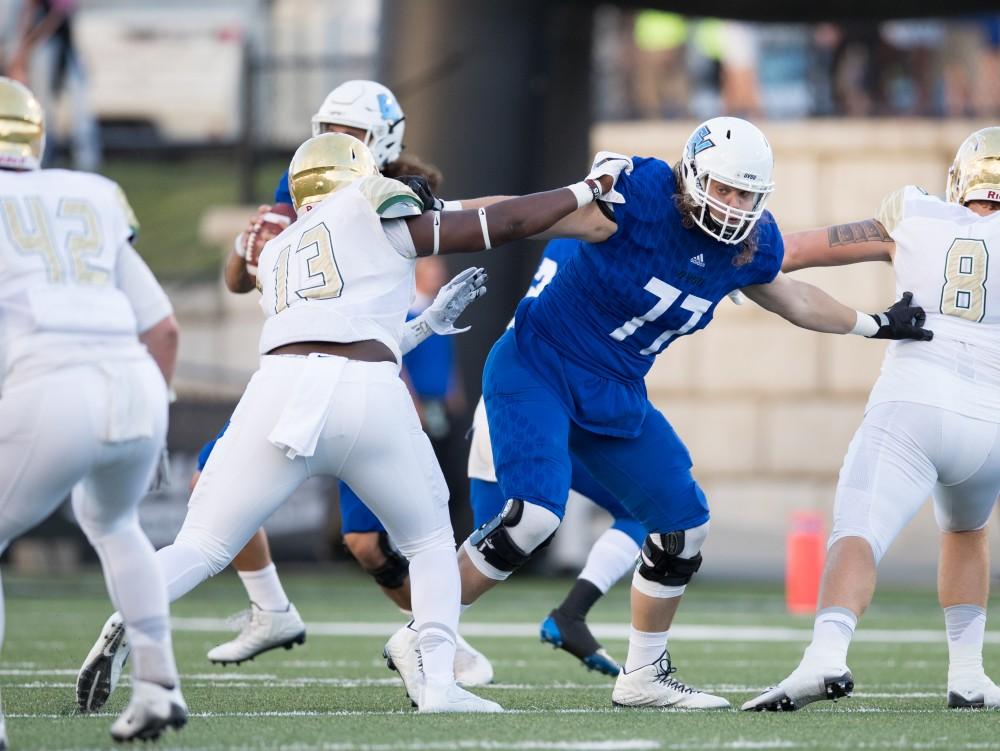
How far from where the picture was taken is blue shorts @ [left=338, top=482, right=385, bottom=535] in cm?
637

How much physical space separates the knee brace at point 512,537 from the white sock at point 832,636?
2.71 ft

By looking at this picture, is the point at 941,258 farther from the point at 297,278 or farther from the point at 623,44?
the point at 623,44

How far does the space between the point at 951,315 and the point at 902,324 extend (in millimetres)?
174

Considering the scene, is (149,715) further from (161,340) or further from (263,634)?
(263,634)

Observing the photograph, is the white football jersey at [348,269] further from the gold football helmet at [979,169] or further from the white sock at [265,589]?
the gold football helmet at [979,169]

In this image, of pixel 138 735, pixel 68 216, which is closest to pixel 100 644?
pixel 138 735

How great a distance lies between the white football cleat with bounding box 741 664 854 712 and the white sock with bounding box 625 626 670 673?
1.72ft

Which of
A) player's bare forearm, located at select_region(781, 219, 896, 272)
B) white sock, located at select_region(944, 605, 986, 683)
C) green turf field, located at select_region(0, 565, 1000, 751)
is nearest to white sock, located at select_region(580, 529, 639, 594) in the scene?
green turf field, located at select_region(0, 565, 1000, 751)

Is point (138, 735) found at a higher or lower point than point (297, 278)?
lower

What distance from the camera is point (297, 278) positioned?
4.68 m

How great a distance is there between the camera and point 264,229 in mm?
5812

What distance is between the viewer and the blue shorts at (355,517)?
20.9ft

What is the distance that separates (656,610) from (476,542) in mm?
637

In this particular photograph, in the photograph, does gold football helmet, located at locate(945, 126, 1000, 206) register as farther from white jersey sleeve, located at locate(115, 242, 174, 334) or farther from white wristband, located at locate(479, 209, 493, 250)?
white jersey sleeve, located at locate(115, 242, 174, 334)
